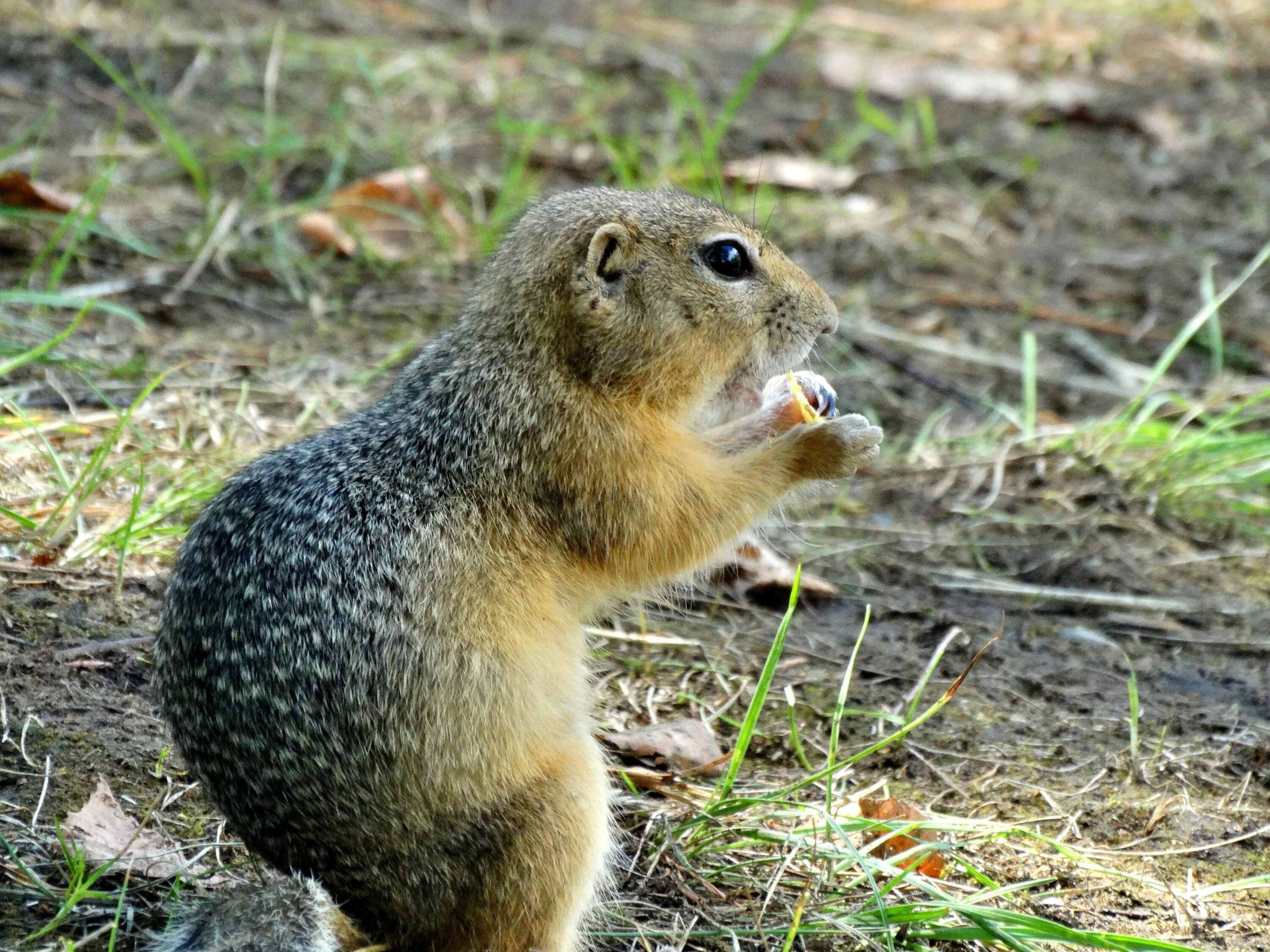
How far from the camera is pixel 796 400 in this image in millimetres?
3988

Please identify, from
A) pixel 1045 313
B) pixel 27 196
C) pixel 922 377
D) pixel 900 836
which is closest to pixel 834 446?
pixel 900 836

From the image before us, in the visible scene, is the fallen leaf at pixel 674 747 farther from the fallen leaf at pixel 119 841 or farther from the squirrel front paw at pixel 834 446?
the fallen leaf at pixel 119 841

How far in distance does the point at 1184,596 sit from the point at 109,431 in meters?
3.65

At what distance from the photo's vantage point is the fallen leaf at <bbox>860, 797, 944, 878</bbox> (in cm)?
348

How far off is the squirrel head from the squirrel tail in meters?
1.48

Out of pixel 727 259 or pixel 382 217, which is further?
pixel 382 217

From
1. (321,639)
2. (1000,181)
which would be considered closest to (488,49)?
(1000,181)

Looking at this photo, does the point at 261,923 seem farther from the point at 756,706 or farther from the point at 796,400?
the point at 796,400

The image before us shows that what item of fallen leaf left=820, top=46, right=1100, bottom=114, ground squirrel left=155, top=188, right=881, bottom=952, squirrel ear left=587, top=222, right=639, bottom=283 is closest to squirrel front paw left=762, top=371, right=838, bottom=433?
ground squirrel left=155, top=188, right=881, bottom=952

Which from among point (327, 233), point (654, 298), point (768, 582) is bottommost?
point (768, 582)

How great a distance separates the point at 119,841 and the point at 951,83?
7.17 m

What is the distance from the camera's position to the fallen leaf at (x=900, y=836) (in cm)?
348

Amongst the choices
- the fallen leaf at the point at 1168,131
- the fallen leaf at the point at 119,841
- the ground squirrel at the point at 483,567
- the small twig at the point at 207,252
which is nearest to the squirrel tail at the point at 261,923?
the ground squirrel at the point at 483,567

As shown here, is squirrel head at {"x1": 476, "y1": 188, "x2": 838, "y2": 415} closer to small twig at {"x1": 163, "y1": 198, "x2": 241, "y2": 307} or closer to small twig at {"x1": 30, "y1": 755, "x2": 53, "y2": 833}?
small twig at {"x1": 30, "y1": 755, "x2": 53, "y2": 833}
